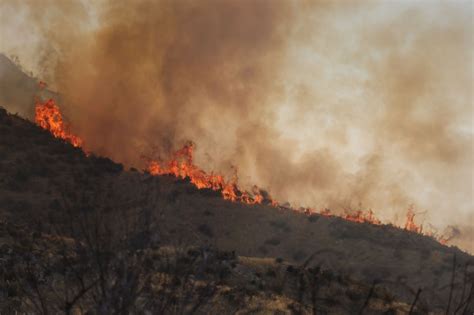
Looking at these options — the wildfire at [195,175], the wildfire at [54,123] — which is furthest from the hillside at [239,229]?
the wildfire at [195,175]

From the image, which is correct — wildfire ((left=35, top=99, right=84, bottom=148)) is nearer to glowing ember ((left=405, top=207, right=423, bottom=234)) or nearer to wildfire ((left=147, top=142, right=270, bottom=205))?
wildfire ((left=147, top=142, right=270, bottom=205))

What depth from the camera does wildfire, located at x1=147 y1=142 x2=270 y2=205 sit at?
71.0m

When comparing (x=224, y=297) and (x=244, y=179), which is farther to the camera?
(x=244, y=179)

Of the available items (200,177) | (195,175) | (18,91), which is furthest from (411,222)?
(18,91)

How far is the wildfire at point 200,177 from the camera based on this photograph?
71000 mm

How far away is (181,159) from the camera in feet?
253

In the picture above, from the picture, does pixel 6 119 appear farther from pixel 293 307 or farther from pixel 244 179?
pixel 293 307

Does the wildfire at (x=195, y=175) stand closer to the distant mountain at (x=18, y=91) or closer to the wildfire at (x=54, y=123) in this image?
the wildfire at (x=54, y=123)

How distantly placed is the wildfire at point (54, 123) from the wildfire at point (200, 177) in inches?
483

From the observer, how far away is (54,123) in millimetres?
82062

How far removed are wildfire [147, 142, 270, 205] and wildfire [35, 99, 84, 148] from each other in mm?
12267

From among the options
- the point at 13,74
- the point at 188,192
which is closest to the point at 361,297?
the point at 188,192

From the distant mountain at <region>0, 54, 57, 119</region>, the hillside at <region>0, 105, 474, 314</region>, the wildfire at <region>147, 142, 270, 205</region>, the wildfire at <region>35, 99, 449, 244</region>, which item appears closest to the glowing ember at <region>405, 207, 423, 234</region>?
the wildfire at <region>35, 99, 449, 244</region>

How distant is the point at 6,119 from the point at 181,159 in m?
25.0
